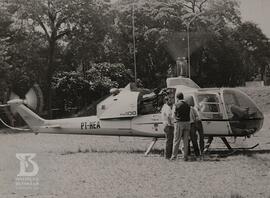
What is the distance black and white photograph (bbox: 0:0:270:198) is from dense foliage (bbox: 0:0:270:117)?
0.12 metres

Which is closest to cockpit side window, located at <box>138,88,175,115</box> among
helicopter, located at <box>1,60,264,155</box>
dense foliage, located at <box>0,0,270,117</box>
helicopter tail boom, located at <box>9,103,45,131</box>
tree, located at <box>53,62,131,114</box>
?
helicopter, located at <box>1,60,264,155</box>

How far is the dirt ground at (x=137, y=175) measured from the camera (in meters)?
9.51

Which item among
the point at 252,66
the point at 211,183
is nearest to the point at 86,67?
the point at 252,66

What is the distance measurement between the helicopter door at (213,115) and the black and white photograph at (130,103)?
30mm

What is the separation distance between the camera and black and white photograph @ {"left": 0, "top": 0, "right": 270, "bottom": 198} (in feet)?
36.2

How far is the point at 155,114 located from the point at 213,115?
1.88 meters

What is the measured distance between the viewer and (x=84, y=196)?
9.22 meters

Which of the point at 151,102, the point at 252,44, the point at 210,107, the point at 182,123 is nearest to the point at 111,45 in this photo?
the point at 252,44

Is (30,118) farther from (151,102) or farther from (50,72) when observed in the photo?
(50,72)

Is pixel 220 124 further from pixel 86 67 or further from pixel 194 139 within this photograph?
pixel 86 67

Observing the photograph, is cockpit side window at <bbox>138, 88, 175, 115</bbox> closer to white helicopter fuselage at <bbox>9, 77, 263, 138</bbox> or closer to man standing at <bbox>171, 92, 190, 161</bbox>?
white helicopter fuselage at <bbox>9, 77, 263, 138</bbox>

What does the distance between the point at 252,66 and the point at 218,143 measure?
49600 millimetres

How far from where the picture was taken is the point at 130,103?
15969mm

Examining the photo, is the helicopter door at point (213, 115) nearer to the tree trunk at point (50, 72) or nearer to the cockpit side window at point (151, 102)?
the cockpit side window at point (151, 102)
